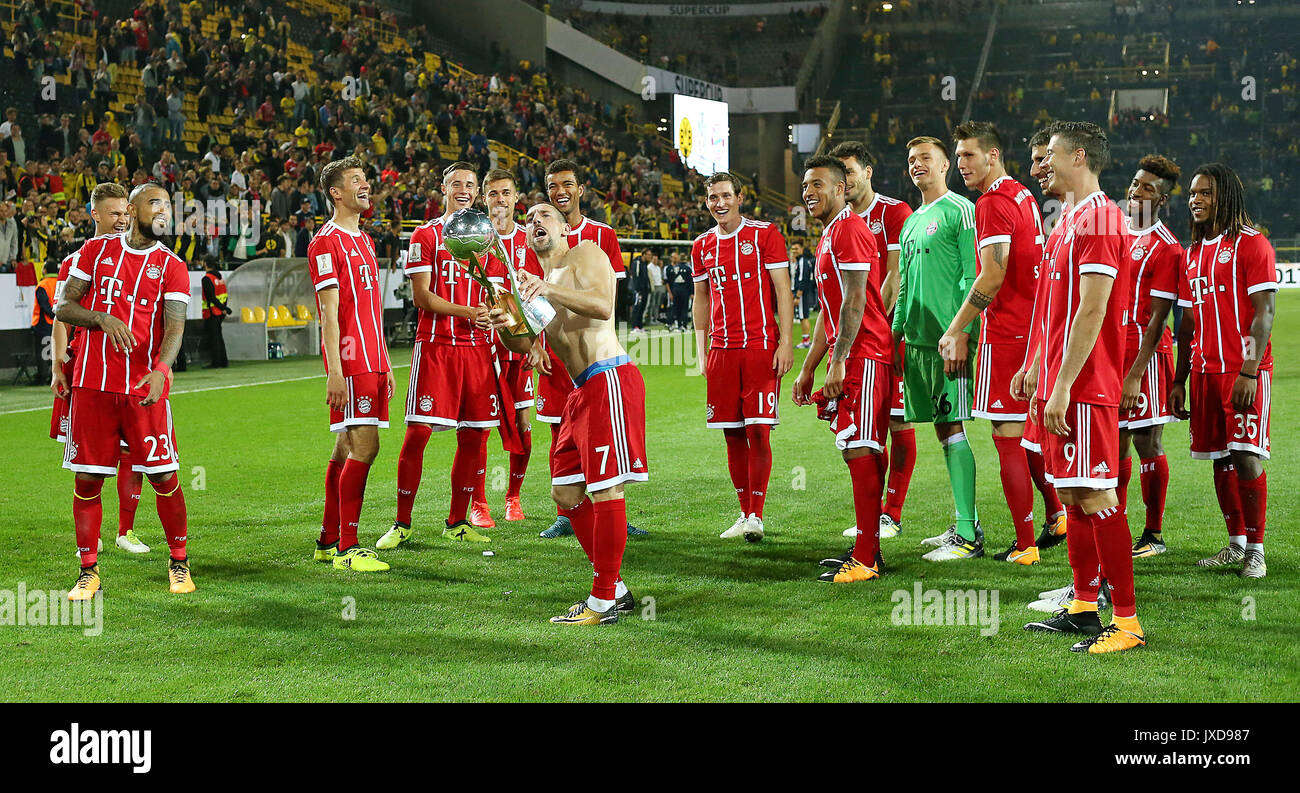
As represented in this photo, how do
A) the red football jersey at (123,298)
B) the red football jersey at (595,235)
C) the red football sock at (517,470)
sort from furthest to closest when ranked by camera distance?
the red football sock at (517,470) → the red football jersey at (595,235) → the red football jersey at (123,298)

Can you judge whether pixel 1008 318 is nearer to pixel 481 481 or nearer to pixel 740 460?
pixel 740 460

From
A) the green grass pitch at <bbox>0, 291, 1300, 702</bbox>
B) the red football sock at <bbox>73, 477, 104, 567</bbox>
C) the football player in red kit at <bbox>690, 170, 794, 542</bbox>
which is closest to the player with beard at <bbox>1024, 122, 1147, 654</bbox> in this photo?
the green grass pitch at <bbox>0, 291, 1300, 702</bbox>

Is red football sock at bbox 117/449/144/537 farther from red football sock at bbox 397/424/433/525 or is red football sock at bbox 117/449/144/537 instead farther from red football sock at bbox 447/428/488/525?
red football sock at bbox 447/428/488/525

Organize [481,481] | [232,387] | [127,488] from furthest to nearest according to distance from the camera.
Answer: [232,387], [481,481], [127,488]

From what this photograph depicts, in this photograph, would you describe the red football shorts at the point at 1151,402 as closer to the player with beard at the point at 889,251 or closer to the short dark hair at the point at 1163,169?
the short dark hair at the point at 1163,169

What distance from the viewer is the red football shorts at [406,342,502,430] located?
6.92 meters

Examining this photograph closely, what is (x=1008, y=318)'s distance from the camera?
6.11 m

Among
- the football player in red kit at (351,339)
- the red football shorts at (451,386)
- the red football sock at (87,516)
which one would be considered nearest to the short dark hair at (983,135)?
the red football shorts at (451,386)

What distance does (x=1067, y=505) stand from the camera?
478cm

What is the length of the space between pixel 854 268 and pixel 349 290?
8.72 feet

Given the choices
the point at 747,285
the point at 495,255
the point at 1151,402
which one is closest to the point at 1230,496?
the point at 1151,402

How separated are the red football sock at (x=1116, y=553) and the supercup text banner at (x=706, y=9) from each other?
49.0 meters

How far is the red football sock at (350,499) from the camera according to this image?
6324 mm

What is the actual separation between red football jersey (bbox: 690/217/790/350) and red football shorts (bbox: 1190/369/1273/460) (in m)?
2.38
